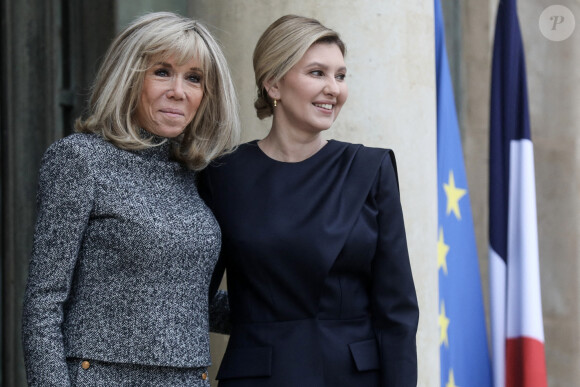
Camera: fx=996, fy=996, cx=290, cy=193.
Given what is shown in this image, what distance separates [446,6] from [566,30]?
908mm

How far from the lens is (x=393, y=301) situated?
3.21 meters

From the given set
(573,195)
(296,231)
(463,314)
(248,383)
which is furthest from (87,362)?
(573,195)

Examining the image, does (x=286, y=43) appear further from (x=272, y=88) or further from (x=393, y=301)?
(x=393, y=301)

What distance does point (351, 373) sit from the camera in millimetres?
3180

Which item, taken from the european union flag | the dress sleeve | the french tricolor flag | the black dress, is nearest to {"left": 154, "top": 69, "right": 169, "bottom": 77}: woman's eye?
the black dress

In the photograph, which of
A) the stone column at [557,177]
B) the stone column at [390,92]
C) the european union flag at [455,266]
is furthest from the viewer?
the stone column at [557,177]

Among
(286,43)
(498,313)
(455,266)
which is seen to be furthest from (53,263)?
(498,313)

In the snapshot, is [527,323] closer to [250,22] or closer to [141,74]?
[250,22]

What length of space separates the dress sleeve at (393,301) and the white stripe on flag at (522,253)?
1.76 metres

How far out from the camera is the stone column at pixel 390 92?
427cm

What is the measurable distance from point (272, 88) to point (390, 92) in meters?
1.03

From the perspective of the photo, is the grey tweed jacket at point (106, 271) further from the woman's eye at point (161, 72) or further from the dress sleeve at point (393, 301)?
the dress sleeve at point (393, 301)

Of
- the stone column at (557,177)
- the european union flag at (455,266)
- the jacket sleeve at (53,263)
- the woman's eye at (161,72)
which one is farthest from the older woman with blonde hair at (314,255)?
the stone column at (557,177)

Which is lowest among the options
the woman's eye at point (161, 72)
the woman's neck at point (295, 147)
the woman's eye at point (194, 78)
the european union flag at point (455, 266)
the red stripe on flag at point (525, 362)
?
the red stripe on flag at point (525, 362)
